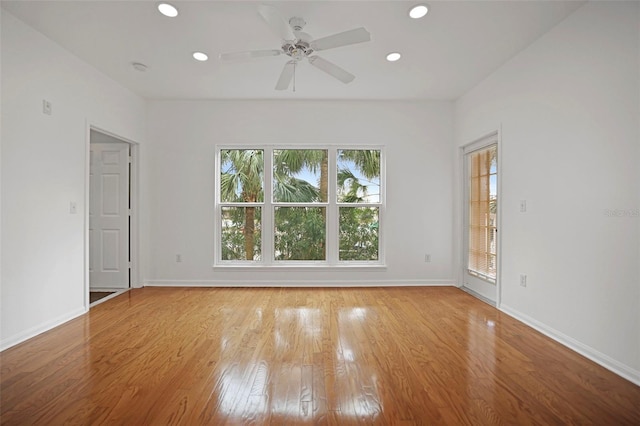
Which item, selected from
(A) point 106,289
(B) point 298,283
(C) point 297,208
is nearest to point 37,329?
(A) point 106,289

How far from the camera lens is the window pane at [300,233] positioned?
15.5ft

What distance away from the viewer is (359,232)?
476 cm

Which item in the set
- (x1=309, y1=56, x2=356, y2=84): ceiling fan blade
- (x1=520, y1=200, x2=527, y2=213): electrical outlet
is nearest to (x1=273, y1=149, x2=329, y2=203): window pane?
(x1=309, y1=56, x2=356, y2=84): ceiling fan blade

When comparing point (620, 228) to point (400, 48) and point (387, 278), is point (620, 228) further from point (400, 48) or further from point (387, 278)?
point (387, 278)

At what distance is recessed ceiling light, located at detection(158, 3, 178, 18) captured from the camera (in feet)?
8.02

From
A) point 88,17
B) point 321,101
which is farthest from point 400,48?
point 88,17

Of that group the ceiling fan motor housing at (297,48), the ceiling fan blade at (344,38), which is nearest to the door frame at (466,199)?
the ceiling fan blade at (344,38)

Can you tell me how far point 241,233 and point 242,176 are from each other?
0.85 m

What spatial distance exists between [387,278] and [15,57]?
15.2ft

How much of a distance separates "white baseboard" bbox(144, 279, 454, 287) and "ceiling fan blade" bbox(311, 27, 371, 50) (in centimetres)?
316

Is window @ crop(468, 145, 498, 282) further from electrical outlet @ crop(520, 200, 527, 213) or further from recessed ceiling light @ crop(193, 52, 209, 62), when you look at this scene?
recessed ceiling light @ crop(193, 52, 209, 62)

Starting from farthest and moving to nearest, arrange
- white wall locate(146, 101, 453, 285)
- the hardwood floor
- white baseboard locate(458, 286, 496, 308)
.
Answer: white wall locate(146, 101, 453, 285) < white baseboard locate(458, 286, 496, 308) < the hardwood floor

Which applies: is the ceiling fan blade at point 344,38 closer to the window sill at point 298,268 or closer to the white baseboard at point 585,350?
the white baseboard at point 585,350

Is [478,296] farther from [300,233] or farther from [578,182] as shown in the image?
[300,233]
